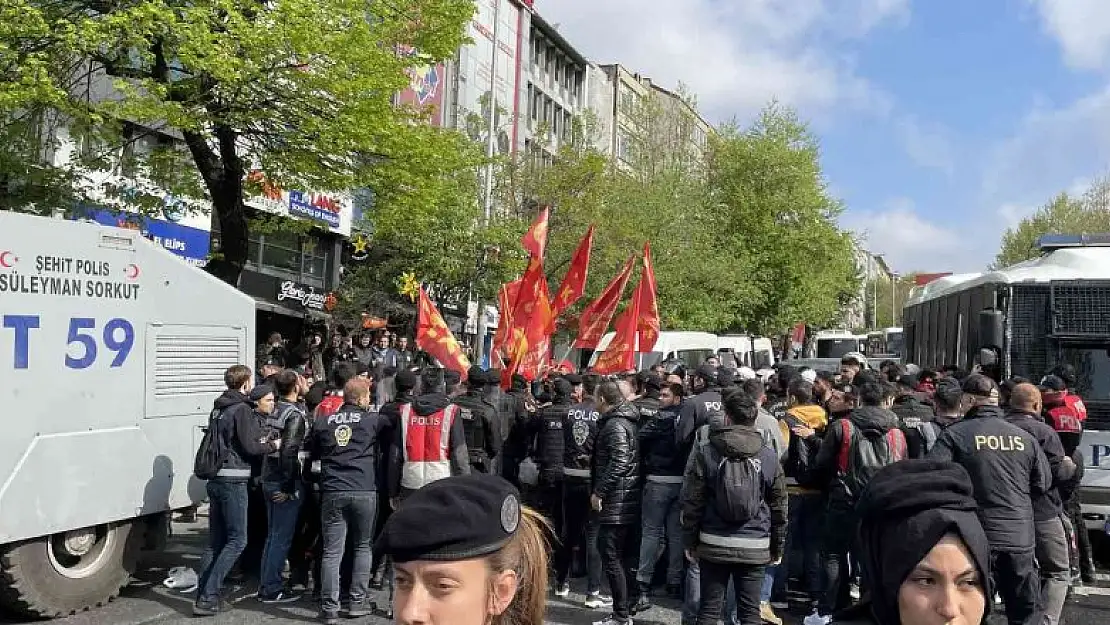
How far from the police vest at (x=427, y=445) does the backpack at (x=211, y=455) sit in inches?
56.3

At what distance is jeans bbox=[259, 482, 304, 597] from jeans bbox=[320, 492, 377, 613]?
436 millimetres

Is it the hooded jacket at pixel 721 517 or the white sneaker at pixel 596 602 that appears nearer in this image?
the hooded jacket at pixel 721 517

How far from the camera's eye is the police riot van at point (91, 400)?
7.55m

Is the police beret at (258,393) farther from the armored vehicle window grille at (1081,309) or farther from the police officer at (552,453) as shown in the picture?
the armored vehicle window grille at (1081,309)

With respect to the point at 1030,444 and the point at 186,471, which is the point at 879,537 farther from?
the point at 186,471

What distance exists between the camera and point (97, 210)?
1570 cm

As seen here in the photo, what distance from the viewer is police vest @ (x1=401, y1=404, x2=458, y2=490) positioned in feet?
27.8

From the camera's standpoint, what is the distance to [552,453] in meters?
9.94

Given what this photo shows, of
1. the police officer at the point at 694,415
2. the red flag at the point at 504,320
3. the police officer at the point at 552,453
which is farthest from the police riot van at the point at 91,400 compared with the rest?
the red flag at the point at 504,320

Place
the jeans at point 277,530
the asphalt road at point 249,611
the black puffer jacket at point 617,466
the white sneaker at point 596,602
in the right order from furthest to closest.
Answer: the white sneaker at point 596,602
the jeans at point 277,530
the black puffer jacket at point 617,466
the asphalt road at point 249,611

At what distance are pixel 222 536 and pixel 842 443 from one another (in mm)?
4931

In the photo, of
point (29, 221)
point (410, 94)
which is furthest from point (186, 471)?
point (410, 94)

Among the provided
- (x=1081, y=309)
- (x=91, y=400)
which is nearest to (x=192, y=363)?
(x=91, y=400)

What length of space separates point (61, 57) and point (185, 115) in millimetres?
2480
